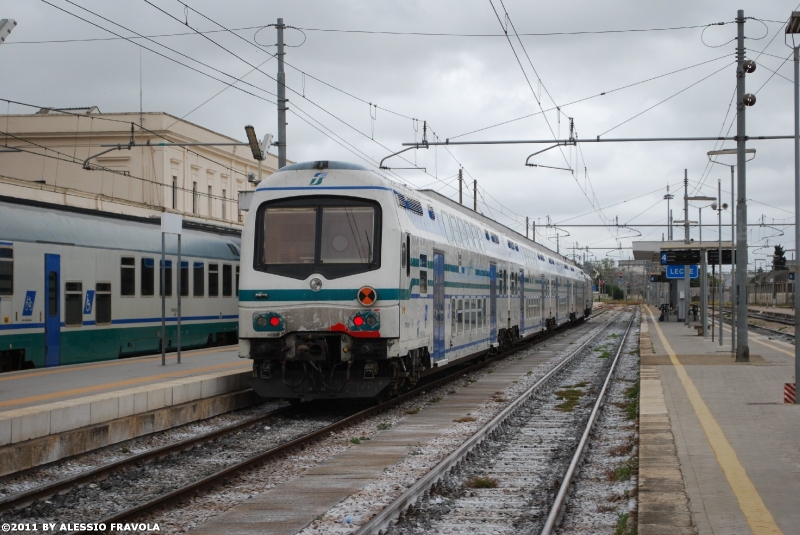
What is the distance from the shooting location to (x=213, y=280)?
25.2m

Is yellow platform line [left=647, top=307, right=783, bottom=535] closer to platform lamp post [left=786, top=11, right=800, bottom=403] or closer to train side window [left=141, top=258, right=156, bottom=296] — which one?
platform lamp post [left=786, top=11, right=800, bottom=403]

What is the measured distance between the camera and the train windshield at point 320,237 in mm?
13820

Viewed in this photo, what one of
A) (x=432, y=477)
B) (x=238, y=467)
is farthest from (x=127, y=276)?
(x=432, y=477)

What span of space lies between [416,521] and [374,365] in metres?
6.06

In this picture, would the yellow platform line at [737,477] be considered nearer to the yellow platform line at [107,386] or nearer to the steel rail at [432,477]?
the steel rail at [432,477]

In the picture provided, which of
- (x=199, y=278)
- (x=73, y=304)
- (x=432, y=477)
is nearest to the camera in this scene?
(x=432, y=477)

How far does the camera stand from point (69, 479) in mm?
9125

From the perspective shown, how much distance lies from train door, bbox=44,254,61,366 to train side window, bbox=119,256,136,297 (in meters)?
2.41

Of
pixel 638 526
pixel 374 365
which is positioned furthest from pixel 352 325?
pixel 638 526

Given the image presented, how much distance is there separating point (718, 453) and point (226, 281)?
57.9 feet

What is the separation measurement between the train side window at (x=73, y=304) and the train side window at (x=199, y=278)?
5011 mm

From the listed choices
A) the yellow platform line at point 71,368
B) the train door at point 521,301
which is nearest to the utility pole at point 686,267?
the train door at point 521,301

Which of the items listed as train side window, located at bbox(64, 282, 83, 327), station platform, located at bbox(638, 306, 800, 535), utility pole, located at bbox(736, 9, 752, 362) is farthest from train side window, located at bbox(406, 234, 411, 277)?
utility pole, located at bbox(736, 9, 752, 362)

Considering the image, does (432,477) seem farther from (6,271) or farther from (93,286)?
(93,286)
